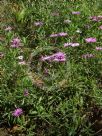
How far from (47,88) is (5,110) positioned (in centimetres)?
46

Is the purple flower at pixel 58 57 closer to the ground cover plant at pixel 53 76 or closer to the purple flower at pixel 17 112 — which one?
the ground cover plant at pixel 53 76

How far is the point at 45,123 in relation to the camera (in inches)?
149

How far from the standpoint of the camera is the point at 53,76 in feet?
13.3

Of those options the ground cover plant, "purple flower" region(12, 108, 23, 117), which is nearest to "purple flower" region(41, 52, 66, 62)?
the ground cover plant

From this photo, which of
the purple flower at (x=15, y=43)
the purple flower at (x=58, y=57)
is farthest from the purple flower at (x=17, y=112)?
the purple flower at (x=15, y=43)

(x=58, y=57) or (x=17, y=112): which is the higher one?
(x=58, y=57)

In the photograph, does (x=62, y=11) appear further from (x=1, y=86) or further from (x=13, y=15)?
(x=1, y=86)

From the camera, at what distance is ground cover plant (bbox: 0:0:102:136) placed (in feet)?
12.3

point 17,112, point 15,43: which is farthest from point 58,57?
point 17,112

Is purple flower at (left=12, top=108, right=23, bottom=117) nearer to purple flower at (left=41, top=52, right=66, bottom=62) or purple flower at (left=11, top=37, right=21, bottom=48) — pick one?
purple flower at (left=41, top=52, right=66, bottom=62)

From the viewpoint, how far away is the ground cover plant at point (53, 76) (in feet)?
12.3

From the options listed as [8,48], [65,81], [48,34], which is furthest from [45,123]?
[48,34]

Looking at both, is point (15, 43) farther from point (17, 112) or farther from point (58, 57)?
point (17, 112)

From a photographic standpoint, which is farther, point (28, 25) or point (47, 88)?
point (28, 25)
